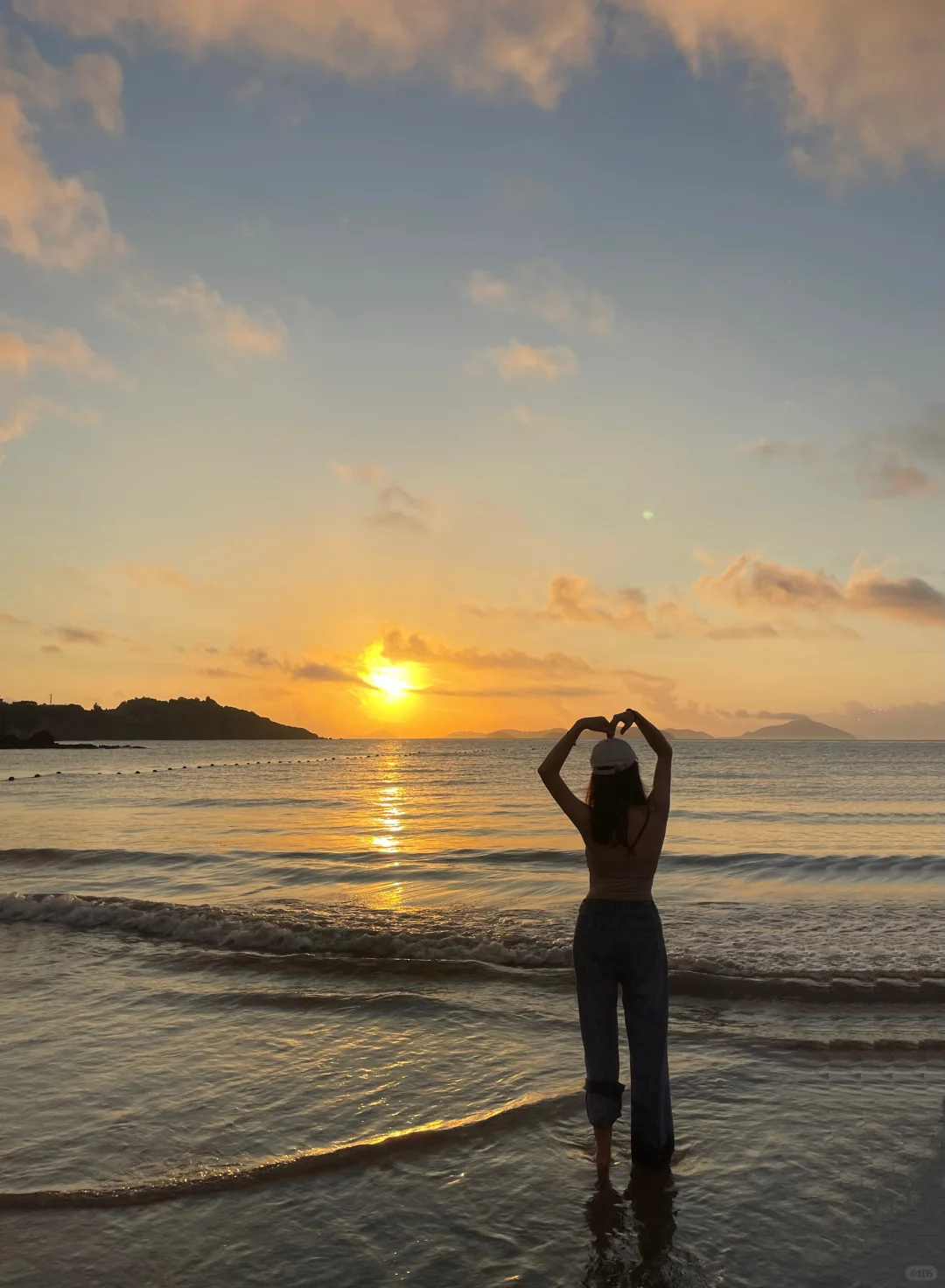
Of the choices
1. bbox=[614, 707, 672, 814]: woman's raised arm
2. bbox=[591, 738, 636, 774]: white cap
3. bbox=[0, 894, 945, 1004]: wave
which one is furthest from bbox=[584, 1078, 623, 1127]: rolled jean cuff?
bbox=[0, 894, 945, 1004]: wave

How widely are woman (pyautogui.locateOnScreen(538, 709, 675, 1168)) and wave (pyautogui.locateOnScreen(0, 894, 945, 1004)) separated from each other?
4.83 meters

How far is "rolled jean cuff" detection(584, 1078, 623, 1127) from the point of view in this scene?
5.19 m

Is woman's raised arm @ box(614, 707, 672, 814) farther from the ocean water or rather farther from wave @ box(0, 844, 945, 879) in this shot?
wave @ box(0, 844, 945, 879)

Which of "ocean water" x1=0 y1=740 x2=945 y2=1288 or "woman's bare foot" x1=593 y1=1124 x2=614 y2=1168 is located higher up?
"woman's bare foot" x1=593 y1=1124 x2=614 y2=1168

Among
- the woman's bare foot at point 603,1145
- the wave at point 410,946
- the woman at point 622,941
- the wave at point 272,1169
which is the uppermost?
the woman at point 622,941

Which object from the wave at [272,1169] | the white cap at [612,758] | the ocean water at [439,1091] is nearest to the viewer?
the ocean water at [439,1091]

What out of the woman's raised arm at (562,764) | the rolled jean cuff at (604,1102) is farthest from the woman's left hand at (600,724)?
the rolled jean cuff at (604,1102)

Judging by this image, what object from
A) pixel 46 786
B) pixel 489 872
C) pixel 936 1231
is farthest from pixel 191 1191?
pixel 46 786

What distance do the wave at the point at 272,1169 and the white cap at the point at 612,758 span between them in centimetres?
284

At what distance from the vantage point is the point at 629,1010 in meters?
5.18

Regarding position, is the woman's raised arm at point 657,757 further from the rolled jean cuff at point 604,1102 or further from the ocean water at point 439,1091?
the ocean water at point 439,1091

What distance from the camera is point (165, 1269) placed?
4.46 metres

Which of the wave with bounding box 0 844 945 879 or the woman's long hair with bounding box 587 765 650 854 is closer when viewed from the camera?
the woman's long hair with bounding box 587 765 650 854

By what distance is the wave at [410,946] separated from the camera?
9734mm
